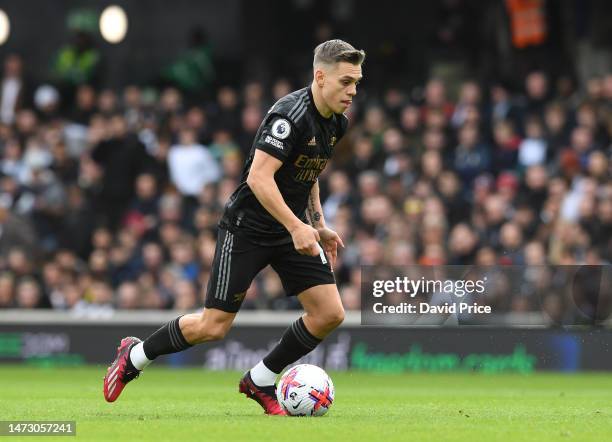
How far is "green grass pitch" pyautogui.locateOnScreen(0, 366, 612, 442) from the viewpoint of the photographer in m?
8.35

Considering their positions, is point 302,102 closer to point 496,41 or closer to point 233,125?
point 233,125

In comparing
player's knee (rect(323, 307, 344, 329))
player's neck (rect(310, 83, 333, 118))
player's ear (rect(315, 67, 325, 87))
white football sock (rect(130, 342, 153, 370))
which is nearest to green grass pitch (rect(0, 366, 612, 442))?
white football sock (rect(130, 342, 153, 370))

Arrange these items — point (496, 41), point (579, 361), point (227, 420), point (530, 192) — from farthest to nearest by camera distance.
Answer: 1. point (496, 41)
2. point (530, 192)
3. point (579, 361)
4. point (227, 420)

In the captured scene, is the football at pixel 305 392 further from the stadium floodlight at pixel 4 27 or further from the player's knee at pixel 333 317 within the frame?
the stadium floodlight at pixel 4 27

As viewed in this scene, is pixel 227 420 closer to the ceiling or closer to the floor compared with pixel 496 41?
closer to the floor

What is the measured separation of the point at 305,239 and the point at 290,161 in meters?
0.71

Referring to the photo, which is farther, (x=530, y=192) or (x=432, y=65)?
(x=432, y=65)

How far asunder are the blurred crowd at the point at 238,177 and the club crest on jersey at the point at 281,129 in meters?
7.26

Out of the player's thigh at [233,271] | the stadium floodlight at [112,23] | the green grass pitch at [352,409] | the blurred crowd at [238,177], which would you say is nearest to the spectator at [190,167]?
the blurred crowd at [238,177]

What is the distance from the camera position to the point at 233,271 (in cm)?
948

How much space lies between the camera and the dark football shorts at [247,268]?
31.1ft

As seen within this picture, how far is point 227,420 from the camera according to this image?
9.20 meters

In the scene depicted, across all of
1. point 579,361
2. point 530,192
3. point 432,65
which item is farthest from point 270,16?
point 579,361

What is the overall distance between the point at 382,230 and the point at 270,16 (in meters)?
6.10
